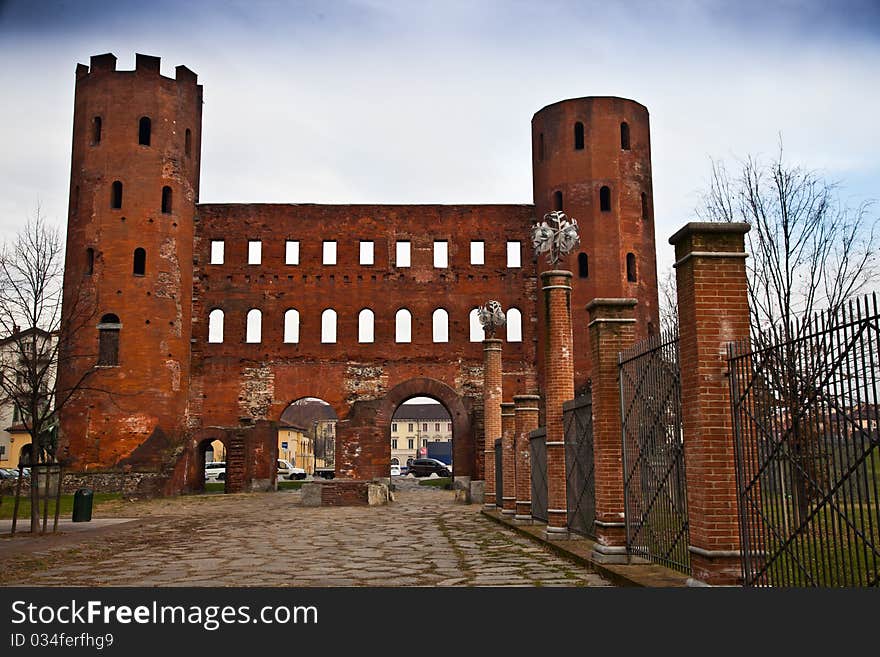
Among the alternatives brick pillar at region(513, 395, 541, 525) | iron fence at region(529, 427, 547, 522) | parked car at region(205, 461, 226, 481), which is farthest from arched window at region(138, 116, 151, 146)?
iron fence at region(529, 427, 547, 522)

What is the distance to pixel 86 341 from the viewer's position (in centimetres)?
2955

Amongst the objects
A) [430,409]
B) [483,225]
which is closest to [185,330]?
[483,225]

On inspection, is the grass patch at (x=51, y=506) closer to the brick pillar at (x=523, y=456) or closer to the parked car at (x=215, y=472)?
the brick pillar at (x=523, y=456)

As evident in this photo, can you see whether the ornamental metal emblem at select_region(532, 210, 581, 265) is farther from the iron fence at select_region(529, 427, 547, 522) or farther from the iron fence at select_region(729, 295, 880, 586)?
the iron fence at select_region(729, 295, 880, 586)

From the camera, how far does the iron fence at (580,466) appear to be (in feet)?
36.2

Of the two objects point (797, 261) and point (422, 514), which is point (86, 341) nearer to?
point (422, 514)

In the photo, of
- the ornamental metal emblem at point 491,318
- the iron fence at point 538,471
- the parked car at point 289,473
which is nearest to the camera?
the iron fence at point 538,471

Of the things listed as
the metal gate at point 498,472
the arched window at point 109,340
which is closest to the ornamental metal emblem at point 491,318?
the metal gate at point 498,472

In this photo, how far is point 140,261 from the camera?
30828 mm

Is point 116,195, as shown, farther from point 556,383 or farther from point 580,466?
point 580,466

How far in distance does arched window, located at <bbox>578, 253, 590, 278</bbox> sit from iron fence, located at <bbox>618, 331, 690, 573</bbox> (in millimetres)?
22710

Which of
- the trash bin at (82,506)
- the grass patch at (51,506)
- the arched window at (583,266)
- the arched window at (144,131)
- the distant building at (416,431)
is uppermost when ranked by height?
the arched window at (144,131)

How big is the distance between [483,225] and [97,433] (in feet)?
54.4

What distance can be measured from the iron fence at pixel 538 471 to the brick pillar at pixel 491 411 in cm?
458
